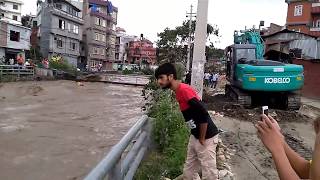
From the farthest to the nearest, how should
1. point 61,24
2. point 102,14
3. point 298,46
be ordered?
point 102,14 → point 61,24 → point 298,46

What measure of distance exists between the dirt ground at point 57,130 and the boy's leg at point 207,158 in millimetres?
5145

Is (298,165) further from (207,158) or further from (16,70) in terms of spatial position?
(16,70)

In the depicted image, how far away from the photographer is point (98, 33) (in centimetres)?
7331

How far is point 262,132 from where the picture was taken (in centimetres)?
231

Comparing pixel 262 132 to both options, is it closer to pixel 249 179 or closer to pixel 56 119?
pixel 249 179

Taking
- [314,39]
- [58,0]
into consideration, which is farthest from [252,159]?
[58,0]

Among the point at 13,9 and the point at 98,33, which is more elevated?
the point at 13,9

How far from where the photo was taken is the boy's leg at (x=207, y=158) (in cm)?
487

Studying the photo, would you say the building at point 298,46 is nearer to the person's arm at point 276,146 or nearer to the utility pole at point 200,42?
the utility pole at point 200,42

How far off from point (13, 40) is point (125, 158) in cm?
4480

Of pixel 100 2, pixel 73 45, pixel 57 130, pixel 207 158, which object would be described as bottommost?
pixel 57 130

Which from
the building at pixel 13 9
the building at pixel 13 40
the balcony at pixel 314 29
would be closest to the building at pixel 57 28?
the building at pixel 13 40

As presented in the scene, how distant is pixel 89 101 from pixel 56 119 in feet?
23.7

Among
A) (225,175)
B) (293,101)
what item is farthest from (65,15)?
(225,175)
